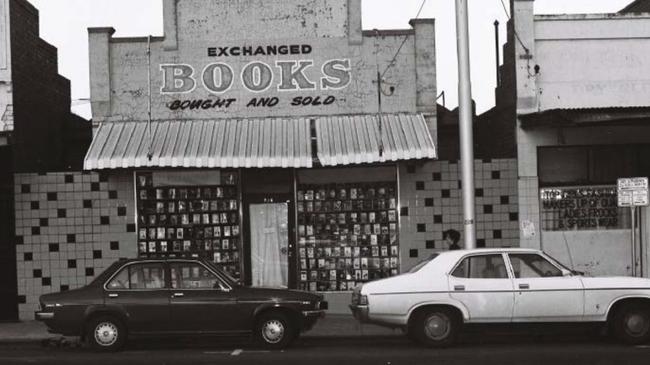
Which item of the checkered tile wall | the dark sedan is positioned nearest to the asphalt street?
the dark sedan

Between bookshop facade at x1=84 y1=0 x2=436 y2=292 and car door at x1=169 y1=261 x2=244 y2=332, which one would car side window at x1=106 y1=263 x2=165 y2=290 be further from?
bookshop facade at x1=84 y1=0 x2=436 y2=292

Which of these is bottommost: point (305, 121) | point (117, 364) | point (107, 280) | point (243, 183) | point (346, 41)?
point (117, 364)

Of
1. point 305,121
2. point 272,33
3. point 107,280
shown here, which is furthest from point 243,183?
point 107,280

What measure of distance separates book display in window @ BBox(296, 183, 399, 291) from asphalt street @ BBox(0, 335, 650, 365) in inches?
125

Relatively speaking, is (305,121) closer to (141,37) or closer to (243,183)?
(243,183)

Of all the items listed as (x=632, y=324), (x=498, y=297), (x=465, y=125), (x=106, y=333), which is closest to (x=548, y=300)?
(x=498, y=297)

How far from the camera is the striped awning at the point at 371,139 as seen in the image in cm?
1575

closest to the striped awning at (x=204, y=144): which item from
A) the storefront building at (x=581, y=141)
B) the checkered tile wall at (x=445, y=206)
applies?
the checkered tile wall at (x=445, y=206)

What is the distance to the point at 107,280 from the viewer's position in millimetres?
12641

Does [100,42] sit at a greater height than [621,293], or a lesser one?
greater

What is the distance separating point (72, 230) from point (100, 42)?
370cm

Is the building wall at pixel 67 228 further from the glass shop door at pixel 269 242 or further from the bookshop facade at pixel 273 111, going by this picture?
the glass shop door at pixel 269 242

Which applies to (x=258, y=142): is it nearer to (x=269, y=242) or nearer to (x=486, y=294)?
(x=269, y=242)

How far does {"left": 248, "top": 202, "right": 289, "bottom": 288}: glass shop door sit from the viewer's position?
1720 centimetres
